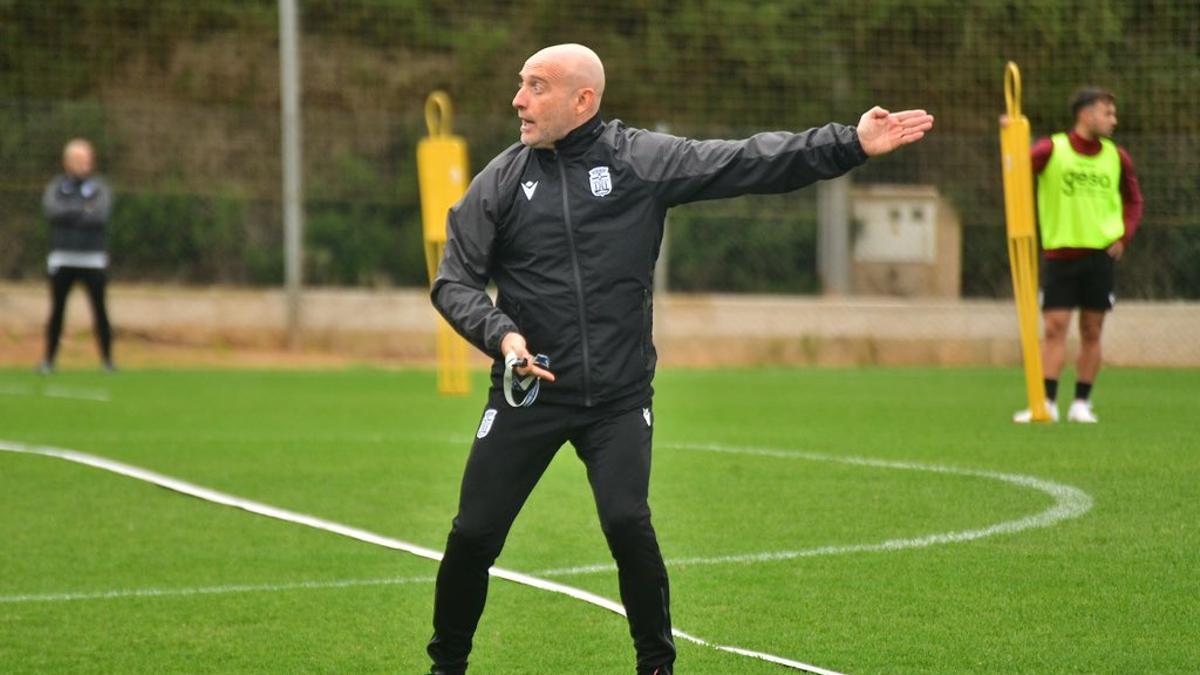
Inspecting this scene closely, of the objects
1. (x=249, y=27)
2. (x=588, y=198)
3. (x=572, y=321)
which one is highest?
(x=249, y=27)

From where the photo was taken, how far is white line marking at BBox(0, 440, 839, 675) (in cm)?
618

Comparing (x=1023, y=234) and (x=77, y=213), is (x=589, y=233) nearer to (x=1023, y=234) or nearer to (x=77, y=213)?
(x=1023, y=234)

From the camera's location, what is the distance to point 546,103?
5.43 m

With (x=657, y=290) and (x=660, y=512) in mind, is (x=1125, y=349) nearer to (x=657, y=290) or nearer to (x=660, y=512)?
(x=657, y=290)

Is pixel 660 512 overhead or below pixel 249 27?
below

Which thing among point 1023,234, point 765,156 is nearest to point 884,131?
point 765,156

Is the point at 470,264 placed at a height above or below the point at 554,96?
below

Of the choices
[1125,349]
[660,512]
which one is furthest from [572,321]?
[1125,349]

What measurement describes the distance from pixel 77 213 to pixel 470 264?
14.2m

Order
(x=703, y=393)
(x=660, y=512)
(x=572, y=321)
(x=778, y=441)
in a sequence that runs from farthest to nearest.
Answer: (x=703, y=393), (x=778, y=441), (x=660, y=512), (x=572, y=321)

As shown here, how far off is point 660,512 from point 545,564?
1.45m

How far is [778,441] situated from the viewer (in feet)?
40.1

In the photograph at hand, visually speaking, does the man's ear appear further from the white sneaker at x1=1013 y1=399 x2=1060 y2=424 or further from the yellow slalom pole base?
the yellow slalom pole base

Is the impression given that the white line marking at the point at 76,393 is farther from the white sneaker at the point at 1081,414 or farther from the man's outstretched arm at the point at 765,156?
the man's outstretched arm at the point at 765,156
